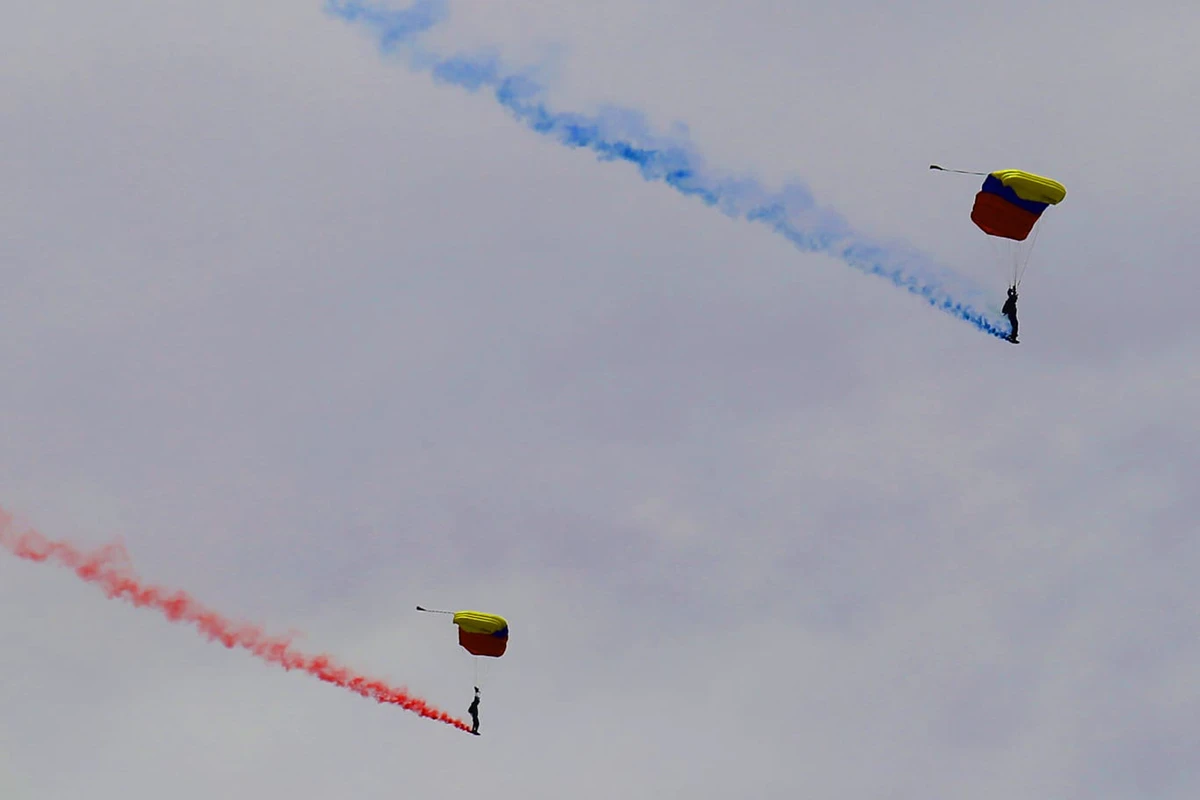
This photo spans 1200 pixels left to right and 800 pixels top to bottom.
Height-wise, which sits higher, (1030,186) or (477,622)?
(1030,186)

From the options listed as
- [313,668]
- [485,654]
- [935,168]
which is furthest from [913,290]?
[313,668]

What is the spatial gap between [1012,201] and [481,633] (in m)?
18.7

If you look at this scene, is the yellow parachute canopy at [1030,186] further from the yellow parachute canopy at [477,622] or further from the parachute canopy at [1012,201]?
the yellow parachute canopy at [477,622]

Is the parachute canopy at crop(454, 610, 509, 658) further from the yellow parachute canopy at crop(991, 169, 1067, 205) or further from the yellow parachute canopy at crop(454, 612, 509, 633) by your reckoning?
the yellow parachute canopy at crop(991, 169, 1067, 205)

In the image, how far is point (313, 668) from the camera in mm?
61688

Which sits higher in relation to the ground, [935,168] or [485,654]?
[935,168]

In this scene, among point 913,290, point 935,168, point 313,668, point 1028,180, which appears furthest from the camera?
point 313,668

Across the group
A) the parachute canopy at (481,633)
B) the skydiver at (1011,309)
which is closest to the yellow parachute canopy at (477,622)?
the parachute canopy at (481,633)

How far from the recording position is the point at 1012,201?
2088 inches

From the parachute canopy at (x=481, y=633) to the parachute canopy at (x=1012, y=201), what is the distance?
1726cm

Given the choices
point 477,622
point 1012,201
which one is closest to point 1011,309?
point 1012,201

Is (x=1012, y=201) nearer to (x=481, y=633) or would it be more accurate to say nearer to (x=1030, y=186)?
(x=1030, y=186)

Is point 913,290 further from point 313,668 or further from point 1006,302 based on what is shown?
point 313,668

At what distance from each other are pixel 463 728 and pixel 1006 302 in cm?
1920
